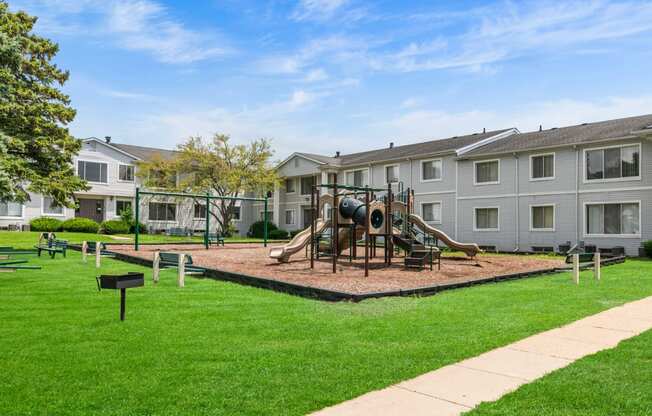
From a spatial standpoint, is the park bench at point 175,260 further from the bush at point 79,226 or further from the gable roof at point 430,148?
the bush at point 79,226

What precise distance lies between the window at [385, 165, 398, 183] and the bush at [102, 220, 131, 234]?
2073 cm

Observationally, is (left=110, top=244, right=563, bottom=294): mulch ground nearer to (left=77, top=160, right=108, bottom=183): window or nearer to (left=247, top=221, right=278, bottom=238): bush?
(left=77, top=160, right=108, bottom=183): window

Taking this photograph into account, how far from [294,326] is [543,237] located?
24282mm

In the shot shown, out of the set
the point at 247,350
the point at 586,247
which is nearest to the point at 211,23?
the point at 247,350

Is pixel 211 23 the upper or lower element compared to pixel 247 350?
upper

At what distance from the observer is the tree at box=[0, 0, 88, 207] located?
22.0 meters

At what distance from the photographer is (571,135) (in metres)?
29.8

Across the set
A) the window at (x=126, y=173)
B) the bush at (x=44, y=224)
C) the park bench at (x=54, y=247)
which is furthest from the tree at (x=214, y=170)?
the park bench at (x=54, y=247)

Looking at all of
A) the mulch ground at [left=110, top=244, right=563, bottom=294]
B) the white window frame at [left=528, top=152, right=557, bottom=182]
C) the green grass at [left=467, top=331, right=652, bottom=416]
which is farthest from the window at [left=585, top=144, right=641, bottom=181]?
Result: the green grass at [left=467, top=331, right=652, bottom=416]

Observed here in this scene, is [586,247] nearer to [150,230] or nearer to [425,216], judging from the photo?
[425,216]

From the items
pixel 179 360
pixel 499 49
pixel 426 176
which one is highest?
pixel 499 49

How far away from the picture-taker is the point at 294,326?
8375 mm

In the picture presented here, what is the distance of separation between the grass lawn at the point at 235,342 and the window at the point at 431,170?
72.3ft

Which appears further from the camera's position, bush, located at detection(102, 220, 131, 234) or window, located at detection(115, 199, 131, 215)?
window, located at detection(115, 199, 131, 215)
